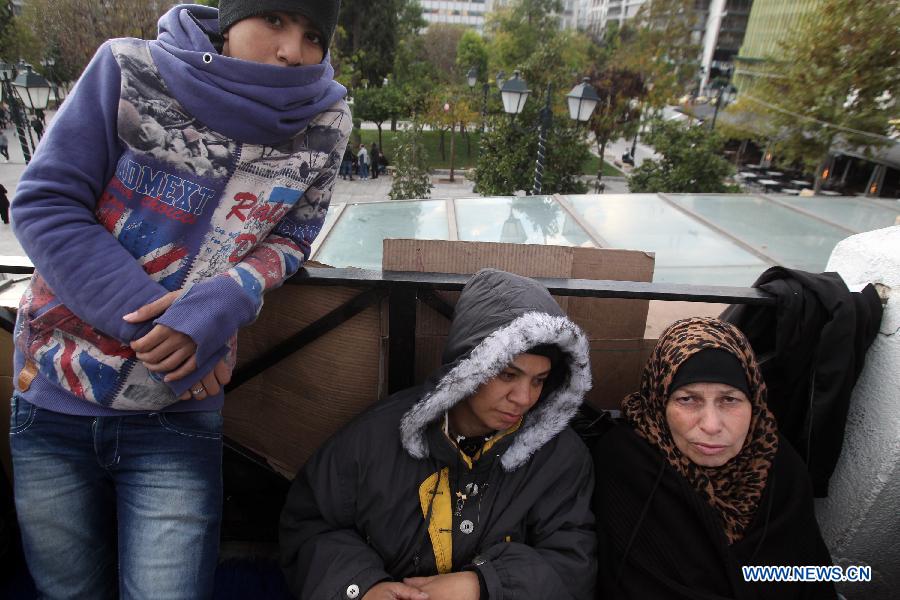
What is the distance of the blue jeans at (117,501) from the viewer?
1554 mm

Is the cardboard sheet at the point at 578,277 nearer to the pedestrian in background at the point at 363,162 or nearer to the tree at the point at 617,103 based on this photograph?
the tree at the point at 617,103

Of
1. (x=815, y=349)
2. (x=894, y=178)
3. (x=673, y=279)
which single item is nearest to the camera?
(x=815, y=349)

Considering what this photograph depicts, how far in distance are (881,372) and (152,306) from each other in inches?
94.8

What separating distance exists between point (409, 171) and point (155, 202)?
13.9m

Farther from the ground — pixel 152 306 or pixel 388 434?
pixel 152 306

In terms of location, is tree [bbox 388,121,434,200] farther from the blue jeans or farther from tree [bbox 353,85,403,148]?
tree [bbox 353,85,403,148]

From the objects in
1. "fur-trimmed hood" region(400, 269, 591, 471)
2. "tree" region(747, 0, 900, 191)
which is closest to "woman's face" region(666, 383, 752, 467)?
"fur-trimmed hood" region(400, 269, 591, 471)

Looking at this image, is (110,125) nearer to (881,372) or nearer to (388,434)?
(388,434)

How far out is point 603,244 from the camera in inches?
208

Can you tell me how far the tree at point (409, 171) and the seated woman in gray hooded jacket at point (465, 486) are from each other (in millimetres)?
13637

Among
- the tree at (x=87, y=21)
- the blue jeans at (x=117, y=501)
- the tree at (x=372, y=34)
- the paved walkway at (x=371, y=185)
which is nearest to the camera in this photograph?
the blue jeans at (x=117, y=501)

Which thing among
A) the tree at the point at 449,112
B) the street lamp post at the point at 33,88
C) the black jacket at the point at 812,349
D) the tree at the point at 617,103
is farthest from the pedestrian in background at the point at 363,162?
the black jacket at the point at 812,349

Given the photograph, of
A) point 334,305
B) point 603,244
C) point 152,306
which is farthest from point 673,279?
point 152,306

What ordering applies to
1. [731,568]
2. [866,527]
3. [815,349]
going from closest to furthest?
[731,568] < [815,349] < [866,527]
